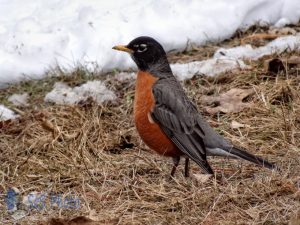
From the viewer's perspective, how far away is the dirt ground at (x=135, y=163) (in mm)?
4113

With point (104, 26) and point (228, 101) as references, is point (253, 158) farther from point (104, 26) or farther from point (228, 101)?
point (104, 26)

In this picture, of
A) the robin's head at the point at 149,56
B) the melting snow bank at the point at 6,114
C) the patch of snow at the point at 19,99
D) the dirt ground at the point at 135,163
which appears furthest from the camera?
the patch of snow at the point at 19,99

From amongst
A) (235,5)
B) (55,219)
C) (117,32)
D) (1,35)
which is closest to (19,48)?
(1,35)

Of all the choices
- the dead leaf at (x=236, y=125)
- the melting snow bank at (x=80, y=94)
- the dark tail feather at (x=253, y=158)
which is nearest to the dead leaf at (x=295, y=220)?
the dark tail feather at (x=253, y=158)

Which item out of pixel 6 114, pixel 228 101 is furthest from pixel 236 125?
pixel 6 114

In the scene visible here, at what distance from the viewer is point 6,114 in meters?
6.37

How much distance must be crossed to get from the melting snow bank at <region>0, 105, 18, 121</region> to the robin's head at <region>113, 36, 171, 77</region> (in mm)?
1413

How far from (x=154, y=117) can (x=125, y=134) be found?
90cm

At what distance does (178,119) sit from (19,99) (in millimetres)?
2240

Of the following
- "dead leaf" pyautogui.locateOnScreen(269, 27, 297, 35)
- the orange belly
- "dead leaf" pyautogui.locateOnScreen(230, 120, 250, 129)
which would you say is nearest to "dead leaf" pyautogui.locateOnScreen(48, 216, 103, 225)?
the orange belly

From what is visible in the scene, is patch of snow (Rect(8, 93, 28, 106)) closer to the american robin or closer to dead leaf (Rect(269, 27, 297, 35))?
the american robin

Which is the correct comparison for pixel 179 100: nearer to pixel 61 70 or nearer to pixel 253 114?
pixel 253 114

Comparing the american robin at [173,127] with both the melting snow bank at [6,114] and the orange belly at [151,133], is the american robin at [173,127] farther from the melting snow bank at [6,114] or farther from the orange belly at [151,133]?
the melting snow bank at [6,114]

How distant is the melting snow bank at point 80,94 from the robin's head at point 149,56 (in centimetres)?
102
